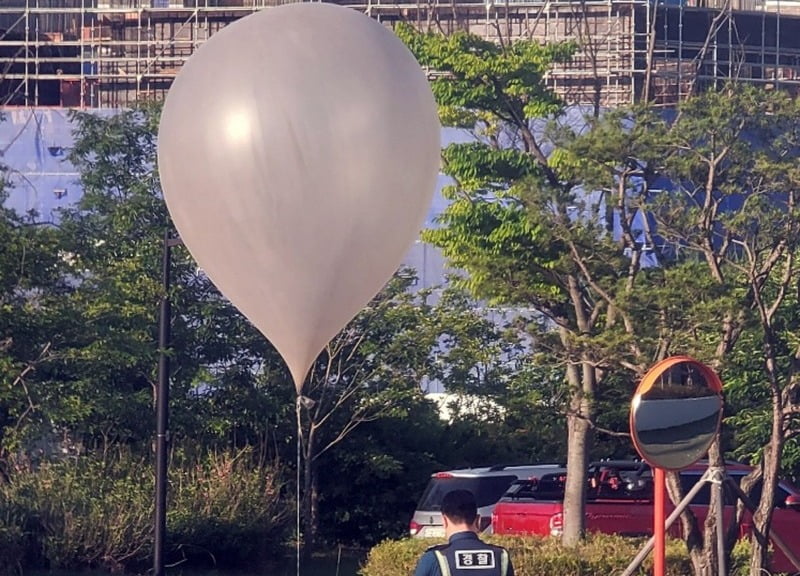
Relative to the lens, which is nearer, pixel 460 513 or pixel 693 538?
pixel 460 513

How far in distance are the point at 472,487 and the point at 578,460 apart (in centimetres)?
254

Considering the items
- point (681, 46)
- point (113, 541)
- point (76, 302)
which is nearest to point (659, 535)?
point (113, 541)

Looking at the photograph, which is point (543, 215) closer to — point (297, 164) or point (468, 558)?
point (297, 164)

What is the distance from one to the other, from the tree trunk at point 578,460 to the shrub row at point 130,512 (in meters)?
5.94

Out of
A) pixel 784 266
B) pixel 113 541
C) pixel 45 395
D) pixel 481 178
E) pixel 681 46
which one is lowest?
pixel 113 541

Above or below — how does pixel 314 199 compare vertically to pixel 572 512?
above

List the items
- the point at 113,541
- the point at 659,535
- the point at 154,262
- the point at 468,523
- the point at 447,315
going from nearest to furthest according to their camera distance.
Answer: the point at 468,523 < the point at 659,535 < the point at 113,541 < the point at 154,262 < the point at 447,315

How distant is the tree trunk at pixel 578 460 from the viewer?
15.8 metres

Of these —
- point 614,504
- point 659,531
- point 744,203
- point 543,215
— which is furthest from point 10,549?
point 659,531

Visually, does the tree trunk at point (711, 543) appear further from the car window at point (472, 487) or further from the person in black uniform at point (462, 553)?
the person in black uniform at point (462, 553)

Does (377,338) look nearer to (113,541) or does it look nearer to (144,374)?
(144,374)

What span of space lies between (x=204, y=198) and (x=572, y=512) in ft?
30.9

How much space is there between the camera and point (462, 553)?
19.5 ft

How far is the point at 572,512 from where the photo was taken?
52.4 ft
